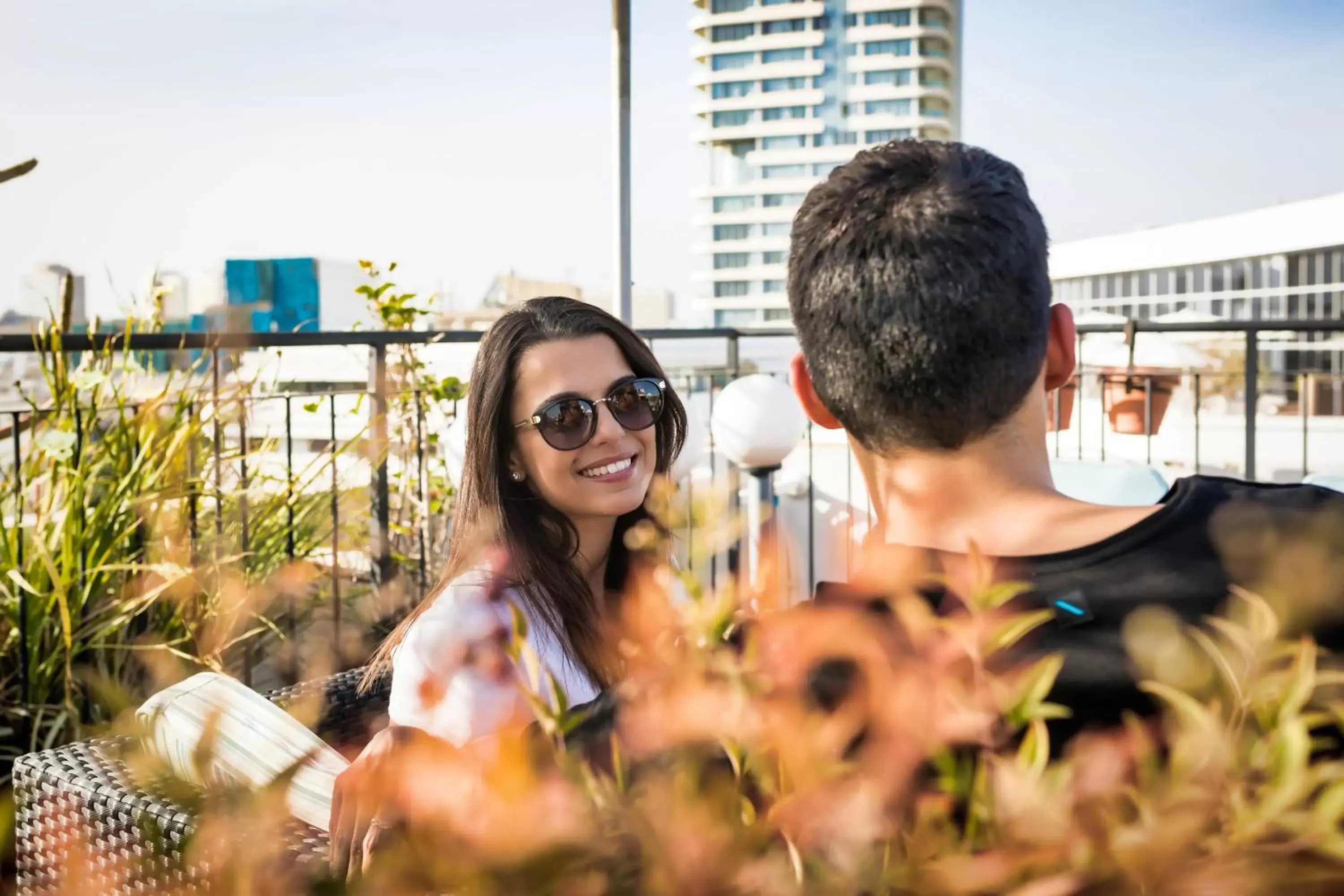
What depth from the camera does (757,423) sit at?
338cm

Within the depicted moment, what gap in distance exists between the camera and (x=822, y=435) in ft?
22.2

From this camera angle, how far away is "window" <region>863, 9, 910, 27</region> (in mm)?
77250

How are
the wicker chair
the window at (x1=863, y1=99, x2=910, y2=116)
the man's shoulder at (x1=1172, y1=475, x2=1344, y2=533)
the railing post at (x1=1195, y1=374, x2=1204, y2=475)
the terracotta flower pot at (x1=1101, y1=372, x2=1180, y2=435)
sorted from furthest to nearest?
the window at (x1=863, y1=99, x2=910, y2=116)
the railing post at (x1=1195, y1=374, x2=1204, y2=475)
the terracotta flower pot at (x1=1101, y1=372, x2=1180, y2=435)
the wicker chair
the man's shoulder at (x1=1172, y1=475, x2=1344, y2=533)

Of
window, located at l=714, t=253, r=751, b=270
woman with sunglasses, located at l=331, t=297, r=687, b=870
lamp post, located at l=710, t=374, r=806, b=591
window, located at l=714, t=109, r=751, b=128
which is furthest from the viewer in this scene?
window, located at l=714, t=109, r=751, b=128

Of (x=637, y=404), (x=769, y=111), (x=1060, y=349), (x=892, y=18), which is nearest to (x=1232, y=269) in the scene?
(x=637, y=404)

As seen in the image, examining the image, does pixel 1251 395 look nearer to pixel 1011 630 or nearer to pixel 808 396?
pixel 808 396

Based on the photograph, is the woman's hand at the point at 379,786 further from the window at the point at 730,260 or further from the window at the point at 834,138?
the window at the point at 834,138

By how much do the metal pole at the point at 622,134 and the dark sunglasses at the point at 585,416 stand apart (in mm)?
2223

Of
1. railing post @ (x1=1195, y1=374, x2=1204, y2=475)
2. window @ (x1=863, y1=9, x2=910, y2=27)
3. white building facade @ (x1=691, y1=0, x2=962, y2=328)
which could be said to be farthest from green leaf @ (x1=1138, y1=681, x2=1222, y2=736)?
window @ (x1=863, y1=9, x2=910, y2=27)

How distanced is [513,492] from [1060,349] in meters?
1.09

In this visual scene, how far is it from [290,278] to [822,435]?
2136cm

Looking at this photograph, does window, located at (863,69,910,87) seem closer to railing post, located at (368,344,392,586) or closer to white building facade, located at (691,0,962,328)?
white building facade, located at (691,0,962,328)

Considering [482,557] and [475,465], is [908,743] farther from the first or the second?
[475,465]

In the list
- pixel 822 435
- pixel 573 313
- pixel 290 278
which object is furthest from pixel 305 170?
pixel 573 313
